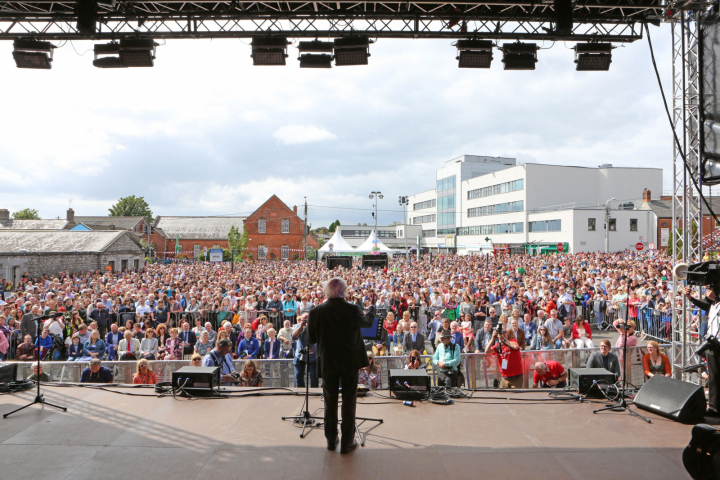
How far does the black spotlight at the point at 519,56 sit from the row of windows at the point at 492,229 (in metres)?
47.6

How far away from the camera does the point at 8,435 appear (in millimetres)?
4418

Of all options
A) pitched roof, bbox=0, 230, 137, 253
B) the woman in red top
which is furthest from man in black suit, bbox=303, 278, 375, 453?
pitched roof, bbox=0, 230, 137, 253

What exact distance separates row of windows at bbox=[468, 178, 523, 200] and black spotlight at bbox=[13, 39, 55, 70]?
51.2 m

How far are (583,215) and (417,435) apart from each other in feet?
151

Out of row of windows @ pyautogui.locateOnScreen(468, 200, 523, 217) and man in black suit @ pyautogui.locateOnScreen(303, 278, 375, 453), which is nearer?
man in black suit @ pyautogui.locateOnScreen(303, 278, 375, 453)

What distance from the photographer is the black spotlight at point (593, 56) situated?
751cm

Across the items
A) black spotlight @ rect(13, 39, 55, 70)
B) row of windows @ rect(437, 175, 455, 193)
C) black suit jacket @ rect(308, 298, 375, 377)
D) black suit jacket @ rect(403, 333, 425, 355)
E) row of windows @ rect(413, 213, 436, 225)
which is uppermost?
row of windows @ rect(437, 175, 455, 193)

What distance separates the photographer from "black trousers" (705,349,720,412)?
479 cm

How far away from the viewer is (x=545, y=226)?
160 ft

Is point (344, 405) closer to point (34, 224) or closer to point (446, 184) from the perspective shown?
point (34, 224)

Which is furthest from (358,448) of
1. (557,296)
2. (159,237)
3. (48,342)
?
(159,237)

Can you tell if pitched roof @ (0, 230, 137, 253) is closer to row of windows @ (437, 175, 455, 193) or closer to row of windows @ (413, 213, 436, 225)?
row of windows @ (437, 175, 455, 193)

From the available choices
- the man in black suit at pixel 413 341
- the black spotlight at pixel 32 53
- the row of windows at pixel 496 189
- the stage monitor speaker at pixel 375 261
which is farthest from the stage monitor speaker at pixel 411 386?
the row of windows at pixel 496 189

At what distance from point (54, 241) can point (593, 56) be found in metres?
33.6
